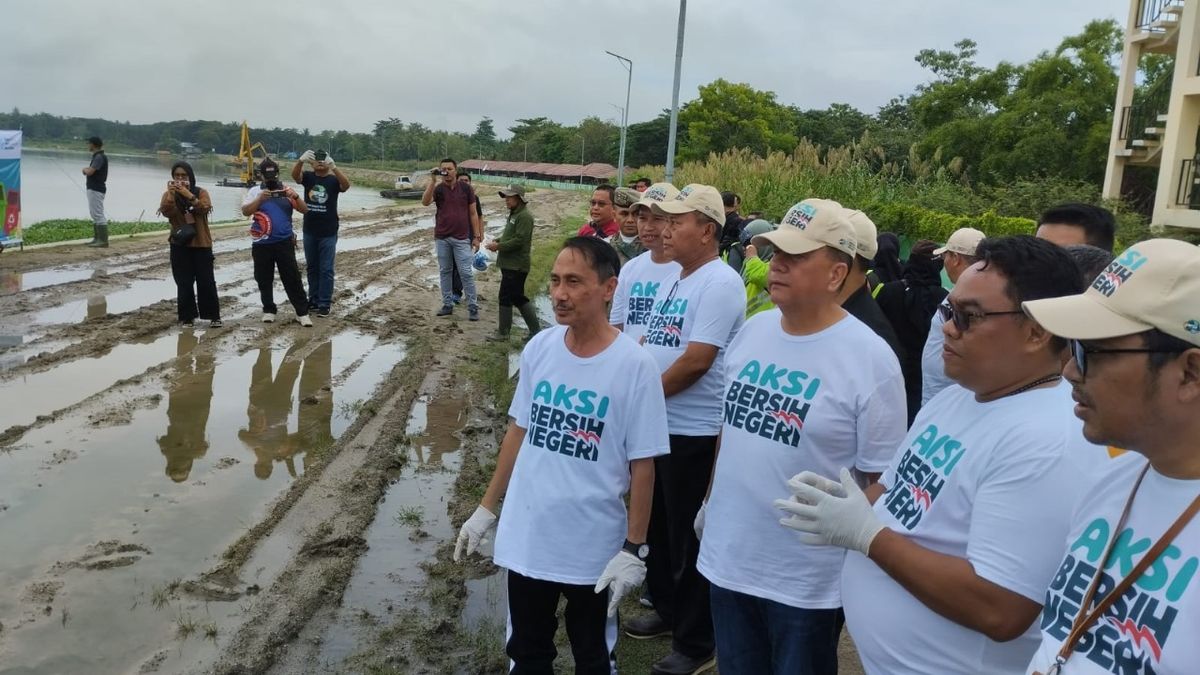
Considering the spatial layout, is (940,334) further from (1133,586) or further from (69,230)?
(69,230)

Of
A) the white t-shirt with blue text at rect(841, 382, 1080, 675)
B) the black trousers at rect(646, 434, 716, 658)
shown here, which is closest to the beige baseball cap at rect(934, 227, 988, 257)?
the black trousers at rect(646, 434, 716, 658)

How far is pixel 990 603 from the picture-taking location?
1922 millimetres

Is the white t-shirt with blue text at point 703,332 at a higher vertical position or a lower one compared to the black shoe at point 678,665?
higher

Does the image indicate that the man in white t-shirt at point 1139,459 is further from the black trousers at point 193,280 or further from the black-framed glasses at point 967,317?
the black trousers at point 193,280

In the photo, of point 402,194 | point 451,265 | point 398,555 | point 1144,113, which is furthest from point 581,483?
point 402,194

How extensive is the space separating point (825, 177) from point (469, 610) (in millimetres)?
13987

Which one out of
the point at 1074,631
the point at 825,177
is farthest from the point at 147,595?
the point at 825,177

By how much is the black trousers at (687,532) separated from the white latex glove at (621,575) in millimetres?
862

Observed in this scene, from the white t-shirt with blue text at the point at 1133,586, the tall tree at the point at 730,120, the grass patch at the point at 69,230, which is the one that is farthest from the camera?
the tall tree at the point at 730,120

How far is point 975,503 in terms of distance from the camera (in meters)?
1.98

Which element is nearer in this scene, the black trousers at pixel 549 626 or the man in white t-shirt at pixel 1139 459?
the man in white t-shirt at pixel 1139 459

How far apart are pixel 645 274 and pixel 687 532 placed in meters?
1.31

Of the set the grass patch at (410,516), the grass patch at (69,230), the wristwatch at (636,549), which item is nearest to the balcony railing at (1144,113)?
the grass patch at (410,516)

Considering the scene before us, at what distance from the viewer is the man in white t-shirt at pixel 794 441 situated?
8.84ft
